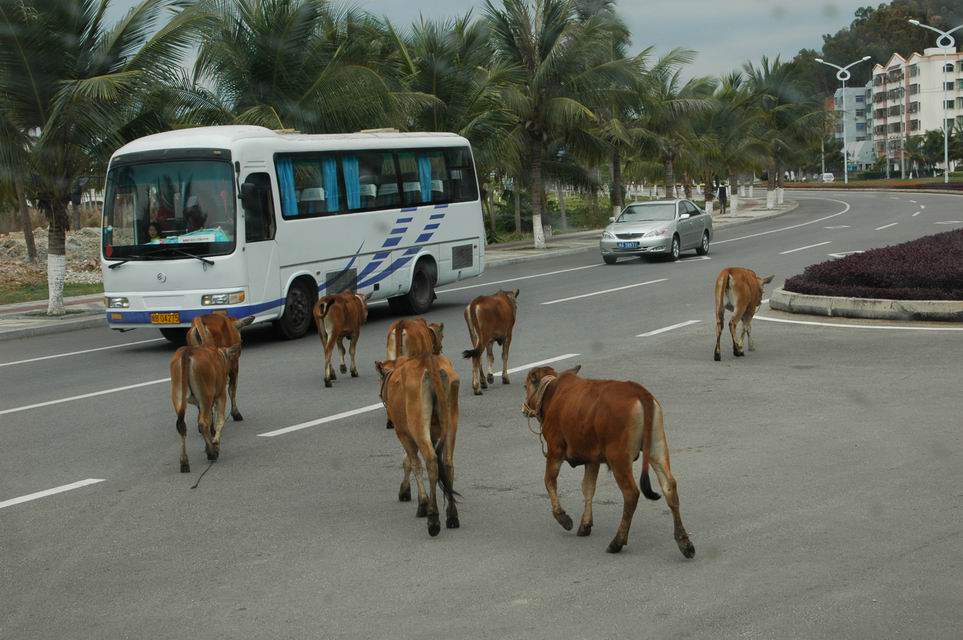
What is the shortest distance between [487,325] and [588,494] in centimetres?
511

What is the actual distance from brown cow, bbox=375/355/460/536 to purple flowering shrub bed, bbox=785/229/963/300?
10811 mm

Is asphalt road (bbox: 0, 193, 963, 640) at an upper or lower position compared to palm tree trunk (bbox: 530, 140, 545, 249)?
lower

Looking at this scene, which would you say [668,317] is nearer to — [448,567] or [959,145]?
[448,567]

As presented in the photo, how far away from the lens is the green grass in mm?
25436

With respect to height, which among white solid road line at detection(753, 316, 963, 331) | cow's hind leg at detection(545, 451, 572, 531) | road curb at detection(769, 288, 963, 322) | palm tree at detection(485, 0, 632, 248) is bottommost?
white solid road line at detection(753, 316, 963, 331)

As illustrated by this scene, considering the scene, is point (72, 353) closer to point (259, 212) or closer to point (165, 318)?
point (165, 318)

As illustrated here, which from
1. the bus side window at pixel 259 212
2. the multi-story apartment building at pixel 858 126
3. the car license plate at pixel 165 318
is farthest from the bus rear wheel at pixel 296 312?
the multi-story apartment building at pixel 858 126

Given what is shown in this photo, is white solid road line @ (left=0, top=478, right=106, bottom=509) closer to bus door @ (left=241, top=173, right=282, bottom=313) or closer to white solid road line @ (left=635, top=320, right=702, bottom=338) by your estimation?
bus door @ (left=241, top=173, right=282, bottom=313)

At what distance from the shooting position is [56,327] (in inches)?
795

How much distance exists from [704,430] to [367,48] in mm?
23975

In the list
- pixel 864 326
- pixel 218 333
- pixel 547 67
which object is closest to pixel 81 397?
pixel 218 333

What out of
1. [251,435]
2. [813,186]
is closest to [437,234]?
[251,435]

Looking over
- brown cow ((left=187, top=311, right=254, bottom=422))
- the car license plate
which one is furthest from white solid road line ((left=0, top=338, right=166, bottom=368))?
brown cow ((left=187, top=311, right=254, bottom=422))

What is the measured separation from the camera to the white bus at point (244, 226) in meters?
16.3
